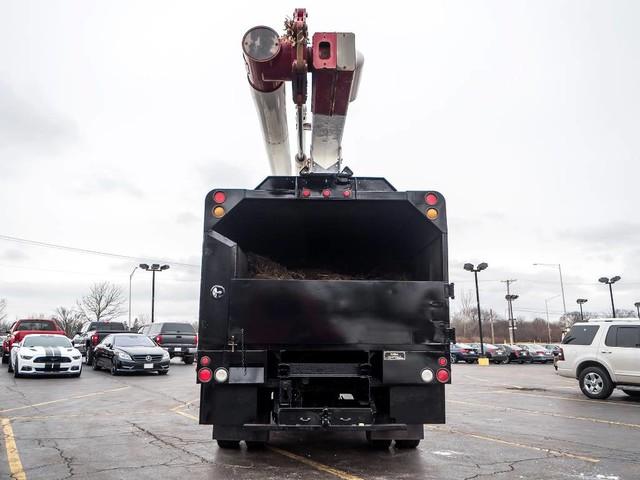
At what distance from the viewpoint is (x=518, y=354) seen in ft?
120

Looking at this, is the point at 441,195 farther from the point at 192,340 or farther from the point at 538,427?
the point at 192,340

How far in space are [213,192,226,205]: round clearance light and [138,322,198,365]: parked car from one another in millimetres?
18030

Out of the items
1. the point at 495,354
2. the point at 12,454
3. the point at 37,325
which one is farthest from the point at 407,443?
the point at 495,354

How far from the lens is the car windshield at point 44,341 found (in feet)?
56.7

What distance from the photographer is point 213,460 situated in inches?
241

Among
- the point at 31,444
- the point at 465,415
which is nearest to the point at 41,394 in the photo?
the point at 31,444

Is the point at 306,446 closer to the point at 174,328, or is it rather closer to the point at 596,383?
the point at 596,383

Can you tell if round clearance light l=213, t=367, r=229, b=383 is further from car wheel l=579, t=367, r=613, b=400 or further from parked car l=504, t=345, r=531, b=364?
parked car l=504, t=345, r=531, b=364

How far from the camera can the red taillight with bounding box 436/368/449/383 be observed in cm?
595

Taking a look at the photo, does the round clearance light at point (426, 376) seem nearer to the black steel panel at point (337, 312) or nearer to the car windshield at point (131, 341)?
the black steel panel at point (337, 312)

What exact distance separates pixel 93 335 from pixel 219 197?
18.4m

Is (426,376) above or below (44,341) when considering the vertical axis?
below

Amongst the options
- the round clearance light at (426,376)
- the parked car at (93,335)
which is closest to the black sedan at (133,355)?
the parked car at (93,335)

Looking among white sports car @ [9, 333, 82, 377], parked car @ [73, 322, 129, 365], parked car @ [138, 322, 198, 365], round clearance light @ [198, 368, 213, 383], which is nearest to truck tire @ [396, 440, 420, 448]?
round clearance light @ [198, 368, 213, 383]
